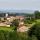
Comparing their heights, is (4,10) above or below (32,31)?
above

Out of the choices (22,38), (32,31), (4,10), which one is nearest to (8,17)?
(4,10)

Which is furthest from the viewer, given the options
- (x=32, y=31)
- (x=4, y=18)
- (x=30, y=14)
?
(x=4, y=18)

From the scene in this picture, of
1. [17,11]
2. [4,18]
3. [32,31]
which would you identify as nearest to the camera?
[32,31]

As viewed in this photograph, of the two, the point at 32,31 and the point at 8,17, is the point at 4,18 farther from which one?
the point at 32,31

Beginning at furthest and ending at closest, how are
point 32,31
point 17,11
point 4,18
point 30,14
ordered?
1. point 4,18
2. point 30,14
3. point 17,11
4. point 32,31

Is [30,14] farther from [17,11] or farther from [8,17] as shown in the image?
[8,17]

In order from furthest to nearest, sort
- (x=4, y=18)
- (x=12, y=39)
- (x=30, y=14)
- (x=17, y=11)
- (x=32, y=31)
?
(x=4, y=18) < (x=30, y=14) < (x=17, y=11) < (x=32, y=31) < (x=12, y=39)

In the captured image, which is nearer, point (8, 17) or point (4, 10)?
point (4, 10)

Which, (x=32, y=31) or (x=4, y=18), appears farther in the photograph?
(x=4, y=18)

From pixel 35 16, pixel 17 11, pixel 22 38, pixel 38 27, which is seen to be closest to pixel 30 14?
pixel 35 16
